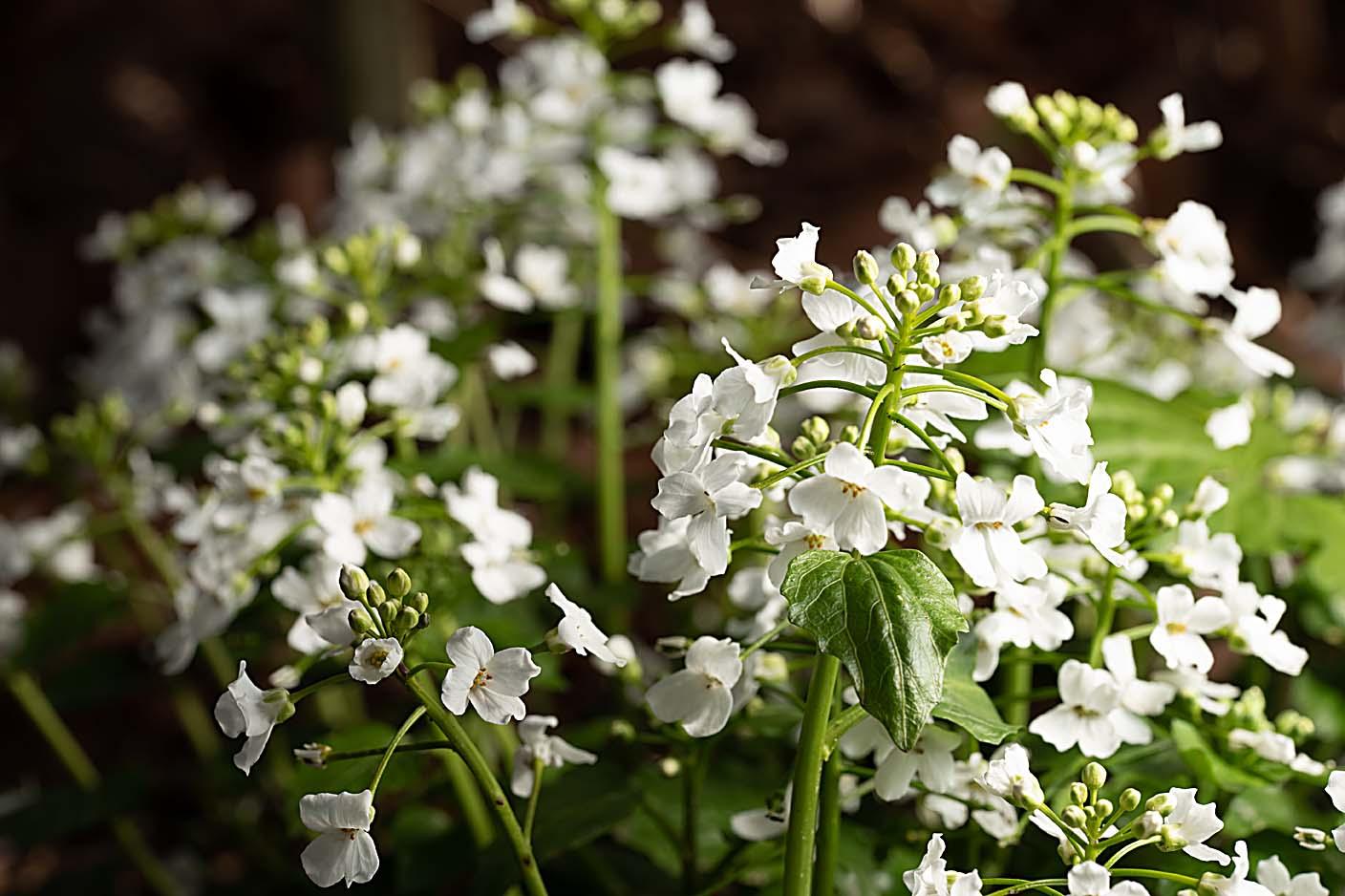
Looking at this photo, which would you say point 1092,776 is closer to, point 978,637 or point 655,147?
point 978,637

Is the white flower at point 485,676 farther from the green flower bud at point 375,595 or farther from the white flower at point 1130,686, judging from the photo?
the white flower at point 1130,686

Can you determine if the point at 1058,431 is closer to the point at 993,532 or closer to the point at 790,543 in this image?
the point at 993,532

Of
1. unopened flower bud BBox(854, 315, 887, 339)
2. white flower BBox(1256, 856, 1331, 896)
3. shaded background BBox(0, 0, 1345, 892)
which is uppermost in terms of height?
shaded background BBox(0, 0, 1345, 892)

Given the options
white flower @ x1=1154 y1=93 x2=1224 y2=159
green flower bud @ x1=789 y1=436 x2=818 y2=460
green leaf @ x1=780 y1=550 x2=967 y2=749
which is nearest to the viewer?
green leaf @ x1=780 y1=550 x2=967 y2=749

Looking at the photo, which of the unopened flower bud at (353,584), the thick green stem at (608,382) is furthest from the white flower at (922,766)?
the thick green stem at (608,382)

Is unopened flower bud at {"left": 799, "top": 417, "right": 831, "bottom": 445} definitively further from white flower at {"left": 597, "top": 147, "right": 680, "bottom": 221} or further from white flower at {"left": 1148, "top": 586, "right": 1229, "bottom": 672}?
white flower at {"left": 597, "top": 147, "right": 680, "bottom": 221}

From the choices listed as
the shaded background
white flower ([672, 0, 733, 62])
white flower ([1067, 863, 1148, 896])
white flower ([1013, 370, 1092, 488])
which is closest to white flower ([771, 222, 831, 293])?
white flower ([1013, 370, 1092, 488])
